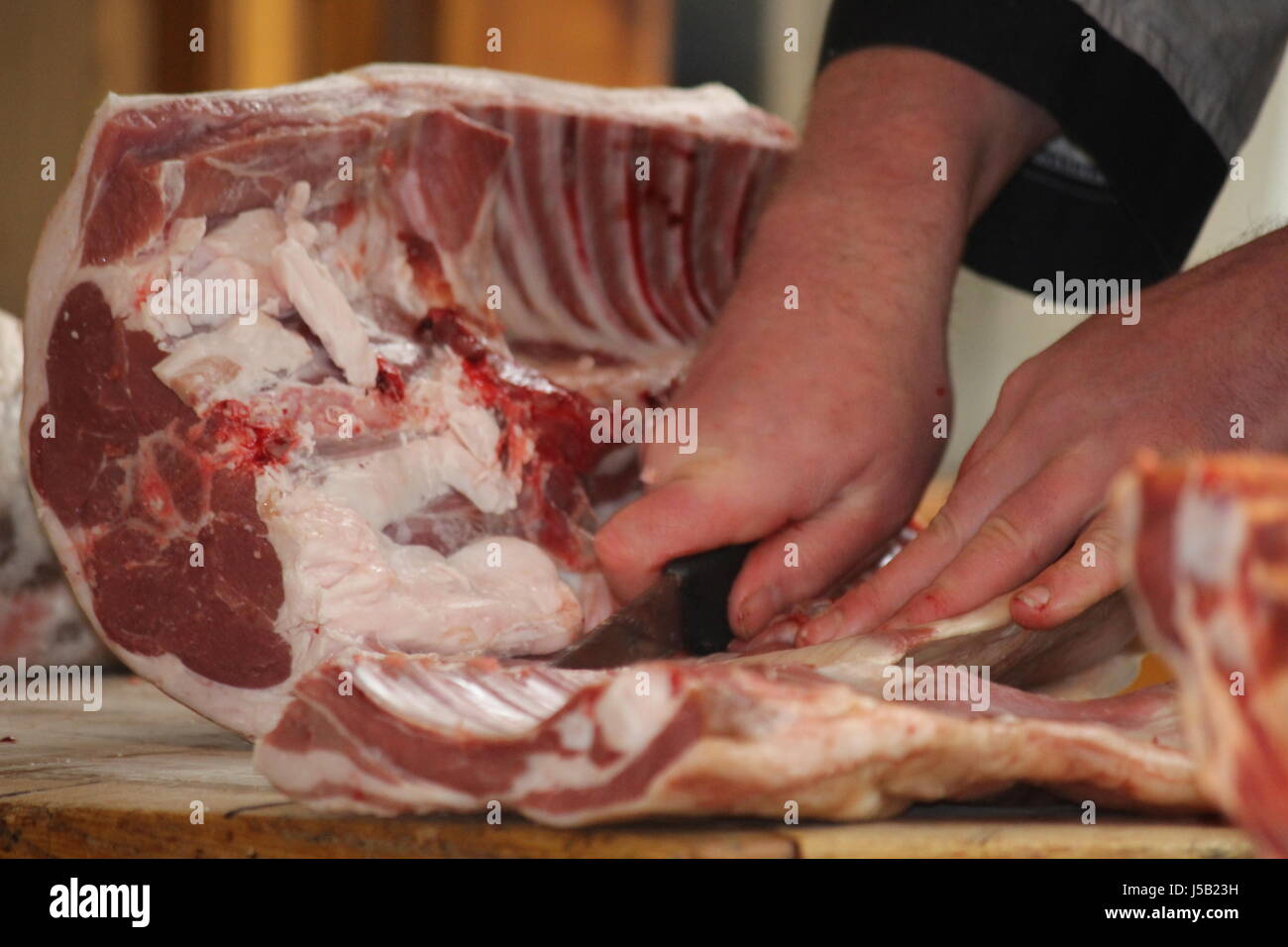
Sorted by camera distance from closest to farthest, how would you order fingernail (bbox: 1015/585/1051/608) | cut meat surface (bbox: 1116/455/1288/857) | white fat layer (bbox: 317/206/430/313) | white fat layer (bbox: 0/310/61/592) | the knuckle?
cut meat surface (bbox: 1116/455/1288/857), fingernail (bbox: 1015/585/1051/608), the knuckle, white fat layer (bbox: 317/206/430/313), white fat layer (bbox: 0/310/61/592)

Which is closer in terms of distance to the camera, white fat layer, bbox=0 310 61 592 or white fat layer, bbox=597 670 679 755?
white fat layer, bbox=597 670 679 755

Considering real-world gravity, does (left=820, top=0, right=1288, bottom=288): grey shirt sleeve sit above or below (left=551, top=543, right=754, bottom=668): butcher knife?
above

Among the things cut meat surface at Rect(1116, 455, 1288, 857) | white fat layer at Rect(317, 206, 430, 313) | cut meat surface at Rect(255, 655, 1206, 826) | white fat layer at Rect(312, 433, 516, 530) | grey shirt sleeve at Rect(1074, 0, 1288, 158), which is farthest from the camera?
grey shirt sleeve at Rect(1074, 0, 1288, 158)

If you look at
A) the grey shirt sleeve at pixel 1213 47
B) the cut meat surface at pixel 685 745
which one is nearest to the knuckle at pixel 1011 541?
the cut meat surface at pixel 685 745

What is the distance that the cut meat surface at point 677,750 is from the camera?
3.35 feet

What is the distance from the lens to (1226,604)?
24.9 inches

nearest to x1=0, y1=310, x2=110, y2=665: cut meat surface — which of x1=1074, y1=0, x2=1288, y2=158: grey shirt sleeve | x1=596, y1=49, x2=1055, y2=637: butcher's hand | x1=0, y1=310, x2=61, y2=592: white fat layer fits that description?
x1=0, y1=310, x2=61, y2=592: white fat layer

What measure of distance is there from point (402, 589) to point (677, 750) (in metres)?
0.64

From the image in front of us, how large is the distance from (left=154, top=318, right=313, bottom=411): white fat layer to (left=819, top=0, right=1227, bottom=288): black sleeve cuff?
986 mm

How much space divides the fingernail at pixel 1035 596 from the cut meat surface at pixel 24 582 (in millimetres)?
1485

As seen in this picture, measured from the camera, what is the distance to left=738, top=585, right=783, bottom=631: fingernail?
1706 millimetres

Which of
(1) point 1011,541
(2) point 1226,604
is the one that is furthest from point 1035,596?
(2) point 1226,604

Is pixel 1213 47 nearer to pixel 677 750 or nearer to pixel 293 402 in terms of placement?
pixel 293 402

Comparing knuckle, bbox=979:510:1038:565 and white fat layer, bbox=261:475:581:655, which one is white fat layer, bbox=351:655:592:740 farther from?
knuckle, bbox=979:510:1038:565
